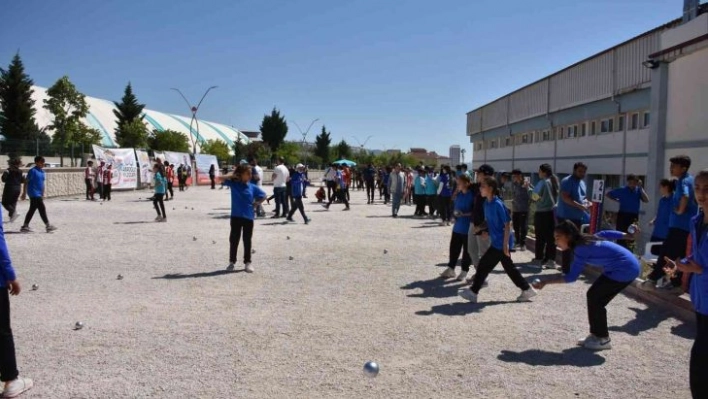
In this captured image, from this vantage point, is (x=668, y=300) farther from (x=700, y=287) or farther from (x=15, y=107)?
(x=15, y=107)

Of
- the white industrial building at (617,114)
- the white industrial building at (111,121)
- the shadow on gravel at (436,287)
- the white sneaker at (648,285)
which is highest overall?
the white industrial building at (111,121)

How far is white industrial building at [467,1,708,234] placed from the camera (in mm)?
11898

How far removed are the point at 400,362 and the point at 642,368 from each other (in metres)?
2.01

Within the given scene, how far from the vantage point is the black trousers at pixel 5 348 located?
4.21m

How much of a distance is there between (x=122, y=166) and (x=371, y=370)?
3055cm

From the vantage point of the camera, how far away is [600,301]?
5586 millimetres

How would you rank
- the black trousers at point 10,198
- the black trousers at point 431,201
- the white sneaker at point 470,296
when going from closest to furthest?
the white sneaker at point 470,296 < the black trousers at point 10,198 < the black trousers at point 431,201

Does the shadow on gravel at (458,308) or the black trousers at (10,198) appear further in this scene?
the black trousers at (10,198)

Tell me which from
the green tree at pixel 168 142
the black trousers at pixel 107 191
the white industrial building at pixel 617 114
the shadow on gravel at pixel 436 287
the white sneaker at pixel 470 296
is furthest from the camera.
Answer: the green tree at pixel 168 142

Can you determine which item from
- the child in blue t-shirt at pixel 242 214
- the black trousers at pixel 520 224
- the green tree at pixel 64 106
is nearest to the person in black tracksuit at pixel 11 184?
the child in blue t-shirt at pixel 242 214

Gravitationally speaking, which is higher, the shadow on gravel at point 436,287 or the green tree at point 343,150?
the green tree at point 343,150

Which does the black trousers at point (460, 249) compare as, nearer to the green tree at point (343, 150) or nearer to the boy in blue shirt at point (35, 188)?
the boy in blue shirt at point (35, 188)

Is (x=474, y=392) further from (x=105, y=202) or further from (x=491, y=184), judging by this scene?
(x=105, y=202)

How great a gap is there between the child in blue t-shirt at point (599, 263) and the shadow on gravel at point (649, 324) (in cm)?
78
